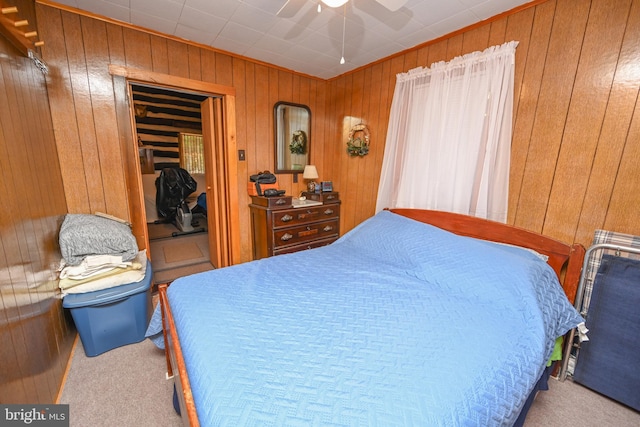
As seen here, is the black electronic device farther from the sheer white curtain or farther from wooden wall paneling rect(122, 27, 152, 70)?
wooden wall paneling rect(122, 27, 152, 70)

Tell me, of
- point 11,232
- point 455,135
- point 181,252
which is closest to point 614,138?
point 455,135

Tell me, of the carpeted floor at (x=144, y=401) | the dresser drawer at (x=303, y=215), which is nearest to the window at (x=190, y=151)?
the dresser drawer at (x=303, y=215)

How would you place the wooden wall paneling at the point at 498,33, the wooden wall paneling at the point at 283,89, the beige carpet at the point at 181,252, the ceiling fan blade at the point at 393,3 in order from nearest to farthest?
the ceiling fan blade at the point at 393,3, the wooden wall paneling at the point at 498,33, the wooden wall paneling at the point at 283,89, the beige carpet at the point at 181,252

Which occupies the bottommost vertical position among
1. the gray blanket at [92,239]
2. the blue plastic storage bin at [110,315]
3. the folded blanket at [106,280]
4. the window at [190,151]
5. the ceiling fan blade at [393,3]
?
the blue plastic storage bin at [110,315]

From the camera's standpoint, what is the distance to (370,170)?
2.96m

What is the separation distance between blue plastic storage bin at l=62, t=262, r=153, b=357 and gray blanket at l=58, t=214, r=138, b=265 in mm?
243

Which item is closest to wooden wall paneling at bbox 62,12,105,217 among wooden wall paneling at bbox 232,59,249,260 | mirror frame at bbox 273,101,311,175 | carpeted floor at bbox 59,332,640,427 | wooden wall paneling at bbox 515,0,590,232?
wooden wall paneling at bbox 232,59,249,260

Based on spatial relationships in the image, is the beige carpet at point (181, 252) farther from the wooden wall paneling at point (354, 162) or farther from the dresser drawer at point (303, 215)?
the wooden wall paneling at point (354, 162)

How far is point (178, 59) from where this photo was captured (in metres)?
2.43

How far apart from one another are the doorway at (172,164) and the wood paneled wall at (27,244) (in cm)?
173

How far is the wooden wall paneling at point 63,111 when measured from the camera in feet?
6.37

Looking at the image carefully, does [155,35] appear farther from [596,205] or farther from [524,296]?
[596,205]

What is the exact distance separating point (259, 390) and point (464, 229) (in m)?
1.88

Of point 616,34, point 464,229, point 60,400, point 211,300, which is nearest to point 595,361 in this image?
point 464,229
